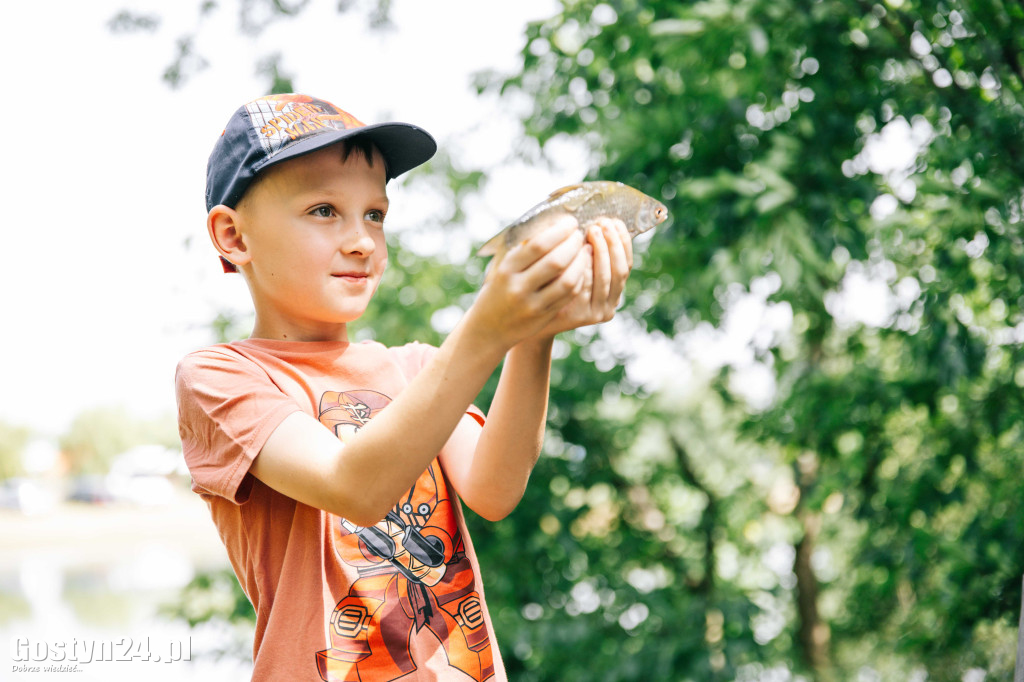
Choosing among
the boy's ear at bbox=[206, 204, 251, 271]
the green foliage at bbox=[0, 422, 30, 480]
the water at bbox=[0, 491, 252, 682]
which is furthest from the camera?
the green foliage at bbox=[0, 422, 30, 480]

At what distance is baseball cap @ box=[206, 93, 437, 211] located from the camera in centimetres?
129

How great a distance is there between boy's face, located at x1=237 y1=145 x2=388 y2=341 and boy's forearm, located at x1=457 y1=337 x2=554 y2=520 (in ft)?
1.01

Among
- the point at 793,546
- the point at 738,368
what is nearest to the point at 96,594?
the point at 793,546

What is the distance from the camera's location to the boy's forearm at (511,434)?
1.15m

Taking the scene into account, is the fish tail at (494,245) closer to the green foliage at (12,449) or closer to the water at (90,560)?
the water at (90,560)

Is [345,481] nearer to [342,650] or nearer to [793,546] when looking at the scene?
[342,650]

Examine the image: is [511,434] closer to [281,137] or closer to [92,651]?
[281,137]

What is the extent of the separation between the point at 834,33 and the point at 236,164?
271 cm

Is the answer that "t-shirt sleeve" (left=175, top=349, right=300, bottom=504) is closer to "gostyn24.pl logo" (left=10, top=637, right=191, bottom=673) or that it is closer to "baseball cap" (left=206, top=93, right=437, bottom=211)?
"baseball cap" (left=206, top=93, right=437, bottom=211)

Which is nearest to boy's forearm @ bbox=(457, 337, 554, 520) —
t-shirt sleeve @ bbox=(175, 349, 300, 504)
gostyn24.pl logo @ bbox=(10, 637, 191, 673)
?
t-shirt sleeve @ bbox=(175, 349, 300, 504)

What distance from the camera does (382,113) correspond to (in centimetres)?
555

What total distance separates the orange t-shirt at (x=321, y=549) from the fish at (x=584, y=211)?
1.36 ft

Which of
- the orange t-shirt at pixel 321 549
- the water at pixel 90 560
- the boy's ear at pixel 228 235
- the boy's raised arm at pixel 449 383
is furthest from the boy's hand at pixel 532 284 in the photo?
the water at pixel 90 560

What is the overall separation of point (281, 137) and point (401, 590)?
2.39ft
